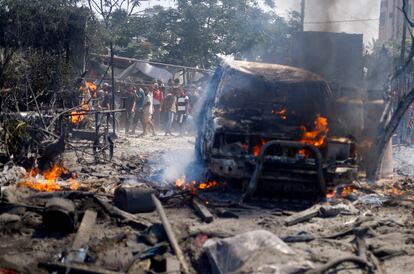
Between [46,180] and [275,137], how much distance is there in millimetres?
4076

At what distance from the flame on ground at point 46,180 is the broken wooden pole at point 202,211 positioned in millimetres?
2099

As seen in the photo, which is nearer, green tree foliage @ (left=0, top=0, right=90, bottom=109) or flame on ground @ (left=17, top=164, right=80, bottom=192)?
flame on ground @ (left=17, top=164, right=80, bottom=192)

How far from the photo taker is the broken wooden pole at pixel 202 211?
6.75 meters

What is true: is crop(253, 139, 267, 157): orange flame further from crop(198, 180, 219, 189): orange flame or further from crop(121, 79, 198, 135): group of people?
crop(121, 79, 198, 135): group of people

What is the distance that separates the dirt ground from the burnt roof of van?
2403mm

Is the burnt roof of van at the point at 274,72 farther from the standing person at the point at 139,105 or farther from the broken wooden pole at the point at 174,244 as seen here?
the standing person at the point at 139,105

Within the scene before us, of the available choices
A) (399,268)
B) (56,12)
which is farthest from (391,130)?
(56,12)

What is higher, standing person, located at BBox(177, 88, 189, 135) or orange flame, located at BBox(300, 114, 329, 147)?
orange flame, located at BBox(300, 114, 329, 147)

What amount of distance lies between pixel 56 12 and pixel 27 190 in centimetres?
823

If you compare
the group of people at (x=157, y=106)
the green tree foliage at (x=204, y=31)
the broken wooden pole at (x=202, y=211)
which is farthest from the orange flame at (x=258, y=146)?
the green tree foliage at (x=204, y=31)

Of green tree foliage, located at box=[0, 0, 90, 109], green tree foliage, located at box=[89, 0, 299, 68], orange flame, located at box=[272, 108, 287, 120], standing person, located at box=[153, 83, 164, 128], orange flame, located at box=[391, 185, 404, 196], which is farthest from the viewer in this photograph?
green tree foliage, located at box=[89, 0, 299, 68]

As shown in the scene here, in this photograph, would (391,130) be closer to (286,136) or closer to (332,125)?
(332,125)

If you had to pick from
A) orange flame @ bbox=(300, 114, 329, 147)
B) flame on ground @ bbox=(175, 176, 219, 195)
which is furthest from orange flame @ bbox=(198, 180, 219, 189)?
orange flame @ bbox=(300, 114, 329, 147)

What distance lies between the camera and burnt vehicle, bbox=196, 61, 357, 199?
7.83 m
